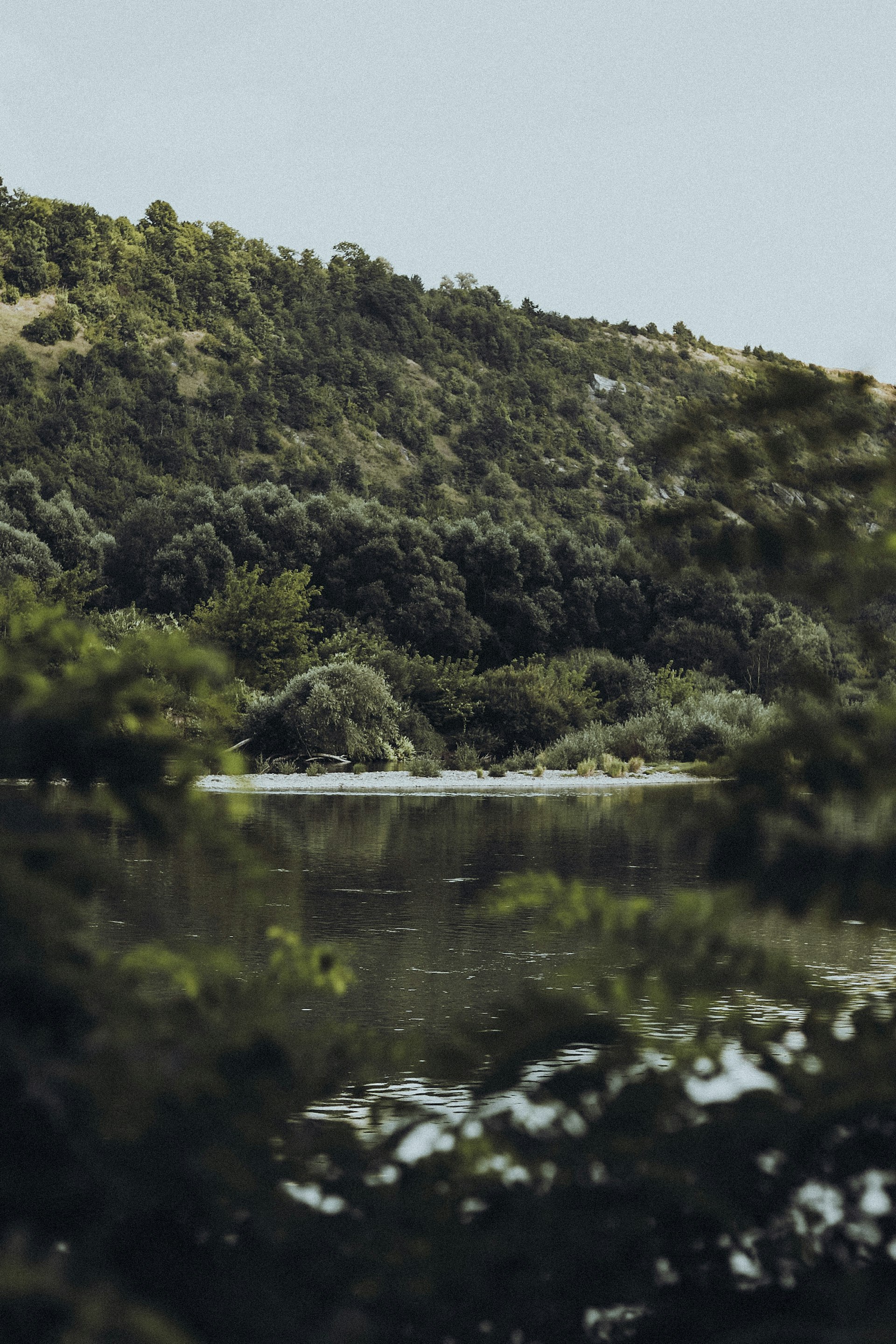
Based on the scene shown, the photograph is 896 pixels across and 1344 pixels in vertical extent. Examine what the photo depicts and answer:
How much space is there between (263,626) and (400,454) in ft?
102

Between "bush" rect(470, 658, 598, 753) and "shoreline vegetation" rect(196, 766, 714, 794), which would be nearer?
"shoreline vegetation" rect(196, 766, 714, 794)

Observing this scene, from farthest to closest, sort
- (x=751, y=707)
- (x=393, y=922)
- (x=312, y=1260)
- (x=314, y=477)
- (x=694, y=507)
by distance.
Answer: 1. (x=314, y=477)
2. (x=751, y=707)
3. (x=393, y=922)
4. (x=694, y=507)
5. (x=312, y=1260)

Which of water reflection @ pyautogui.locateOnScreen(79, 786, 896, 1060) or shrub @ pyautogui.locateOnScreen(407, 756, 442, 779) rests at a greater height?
shrub @ pyautogui.locateOnScreen(407, 756, 442, 779)

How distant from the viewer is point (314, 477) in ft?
158

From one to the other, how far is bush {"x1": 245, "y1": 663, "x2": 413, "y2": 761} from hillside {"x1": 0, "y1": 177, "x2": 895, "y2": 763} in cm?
407

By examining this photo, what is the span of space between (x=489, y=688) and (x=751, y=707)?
492 cm

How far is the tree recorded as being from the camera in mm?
24562

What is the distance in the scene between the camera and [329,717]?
20.9 metres

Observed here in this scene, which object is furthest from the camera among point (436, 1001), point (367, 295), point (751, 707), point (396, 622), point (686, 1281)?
point (367, 295)

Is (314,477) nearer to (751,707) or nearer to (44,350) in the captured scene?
(44,350)

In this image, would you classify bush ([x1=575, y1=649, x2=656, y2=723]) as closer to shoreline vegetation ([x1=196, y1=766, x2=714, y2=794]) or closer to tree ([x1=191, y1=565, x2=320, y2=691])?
shoreline vegetation ([x1=196, y1=766, x2=714, y2=794])

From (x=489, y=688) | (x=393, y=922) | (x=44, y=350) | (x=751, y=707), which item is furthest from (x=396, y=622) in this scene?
(x=44, y=350)

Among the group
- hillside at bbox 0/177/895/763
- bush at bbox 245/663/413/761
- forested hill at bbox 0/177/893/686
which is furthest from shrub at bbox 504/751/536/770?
forested hill at bbox 0/177/893/686

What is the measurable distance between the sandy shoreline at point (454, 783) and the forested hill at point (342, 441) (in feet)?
12.2
